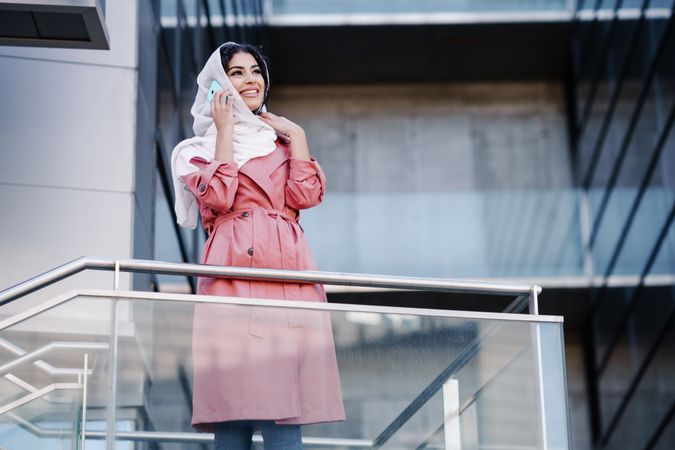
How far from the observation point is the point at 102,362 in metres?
5.29

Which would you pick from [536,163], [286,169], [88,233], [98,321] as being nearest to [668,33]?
[536,163]

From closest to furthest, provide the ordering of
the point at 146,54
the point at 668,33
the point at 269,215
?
the point at 269,215
the point at 146,54
the point at 668,33

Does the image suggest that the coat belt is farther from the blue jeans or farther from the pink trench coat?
the blue jeans

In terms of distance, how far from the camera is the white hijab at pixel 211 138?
5.71 m

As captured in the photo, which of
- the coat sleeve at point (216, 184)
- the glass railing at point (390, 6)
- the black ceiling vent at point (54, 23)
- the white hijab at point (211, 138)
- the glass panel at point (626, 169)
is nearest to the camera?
the coat sleeve at point (216, 184)

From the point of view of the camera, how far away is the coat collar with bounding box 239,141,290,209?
222 inches

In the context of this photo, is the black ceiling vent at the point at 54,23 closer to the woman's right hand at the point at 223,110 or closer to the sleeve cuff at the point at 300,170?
the woman's right hand at the point at 223,110

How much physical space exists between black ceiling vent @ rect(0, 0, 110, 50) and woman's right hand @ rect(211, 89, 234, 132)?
1096 mm

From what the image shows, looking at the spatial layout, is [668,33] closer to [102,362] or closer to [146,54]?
[146,54]

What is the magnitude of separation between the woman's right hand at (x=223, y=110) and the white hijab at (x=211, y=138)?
38 mm

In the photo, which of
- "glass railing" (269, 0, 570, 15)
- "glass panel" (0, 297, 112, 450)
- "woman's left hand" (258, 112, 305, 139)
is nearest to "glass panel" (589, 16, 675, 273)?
"glass railing" (269, 0, 570, 15)

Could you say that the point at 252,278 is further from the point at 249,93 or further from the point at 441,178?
the point at 441,178

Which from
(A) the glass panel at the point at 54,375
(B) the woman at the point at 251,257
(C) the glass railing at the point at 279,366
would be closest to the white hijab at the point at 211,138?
(B) the woman at the point at 251,257

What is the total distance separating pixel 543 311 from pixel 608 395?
1722 millimetres
